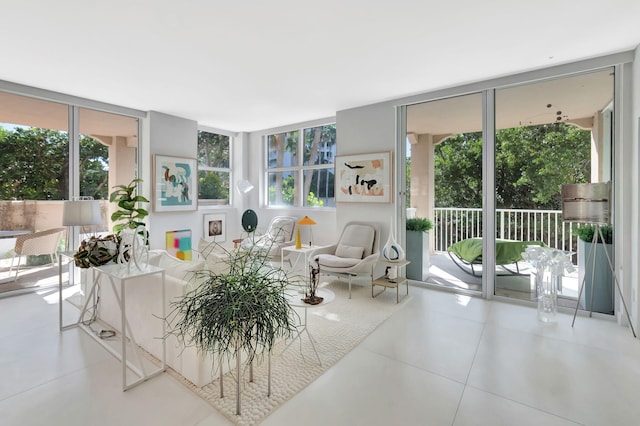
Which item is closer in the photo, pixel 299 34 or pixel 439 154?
pixel 299 34

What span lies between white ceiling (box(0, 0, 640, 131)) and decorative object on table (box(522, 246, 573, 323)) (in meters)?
2.00

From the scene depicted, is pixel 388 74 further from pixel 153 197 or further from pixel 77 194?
pixel 77 194

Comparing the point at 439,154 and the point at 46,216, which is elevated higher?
the point at 439,154

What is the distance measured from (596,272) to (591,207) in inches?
31.3

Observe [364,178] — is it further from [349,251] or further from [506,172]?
[506,172]

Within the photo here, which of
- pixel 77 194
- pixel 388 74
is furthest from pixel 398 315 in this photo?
pixel 77 194

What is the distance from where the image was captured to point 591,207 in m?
3.04

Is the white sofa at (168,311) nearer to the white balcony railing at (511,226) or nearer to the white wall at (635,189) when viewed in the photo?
the white balcony railing at (511,226)

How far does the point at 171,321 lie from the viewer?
2.26 m

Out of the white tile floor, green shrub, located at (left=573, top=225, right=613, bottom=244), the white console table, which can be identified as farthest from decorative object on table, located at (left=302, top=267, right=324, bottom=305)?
green shrub, located at (left=573, top=225, right=613, bottom=244)

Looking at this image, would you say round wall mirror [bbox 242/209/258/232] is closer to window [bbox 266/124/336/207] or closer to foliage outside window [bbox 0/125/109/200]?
window [bbox 266/124/336/207]

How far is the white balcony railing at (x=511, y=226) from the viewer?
3525 mm

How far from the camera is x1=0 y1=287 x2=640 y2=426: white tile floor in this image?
1808mm

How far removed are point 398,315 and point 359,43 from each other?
8.90 feet
